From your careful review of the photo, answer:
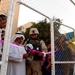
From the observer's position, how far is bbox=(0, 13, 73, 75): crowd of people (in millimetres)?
→ 3955

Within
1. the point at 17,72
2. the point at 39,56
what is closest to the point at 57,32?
the point at 39,56

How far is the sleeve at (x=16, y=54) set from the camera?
150 inches

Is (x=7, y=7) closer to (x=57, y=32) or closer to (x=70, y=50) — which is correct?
(x=57, y=32)

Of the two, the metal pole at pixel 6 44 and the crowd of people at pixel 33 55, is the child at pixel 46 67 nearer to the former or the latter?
the crowd of people at pixel 33 55

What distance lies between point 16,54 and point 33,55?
0.47m

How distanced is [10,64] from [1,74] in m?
1.08

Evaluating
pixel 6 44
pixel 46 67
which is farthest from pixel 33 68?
pixel 6 44

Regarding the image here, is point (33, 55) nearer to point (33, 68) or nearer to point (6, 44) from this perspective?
point (33, 68)

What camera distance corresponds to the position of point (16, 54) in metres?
3.91

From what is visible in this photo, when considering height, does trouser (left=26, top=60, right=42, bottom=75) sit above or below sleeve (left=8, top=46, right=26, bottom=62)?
below

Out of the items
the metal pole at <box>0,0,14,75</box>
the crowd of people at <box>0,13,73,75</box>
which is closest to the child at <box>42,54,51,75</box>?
the crowd of people at <box>0,13,73,75</box>

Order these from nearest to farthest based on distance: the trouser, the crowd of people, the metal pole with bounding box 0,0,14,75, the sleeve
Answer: the metal pole with bounding box 0,0,14,75
the sleeve
the crowd of people
the trouser

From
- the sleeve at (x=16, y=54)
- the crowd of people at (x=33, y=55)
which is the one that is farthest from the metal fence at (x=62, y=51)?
the sleeve at (x=16, y=54)

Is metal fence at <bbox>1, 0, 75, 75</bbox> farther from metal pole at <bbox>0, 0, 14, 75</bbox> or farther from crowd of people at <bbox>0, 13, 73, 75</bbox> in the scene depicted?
metal pole at <bbox>0, 0, 14, 75</bbox>
